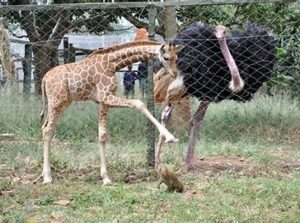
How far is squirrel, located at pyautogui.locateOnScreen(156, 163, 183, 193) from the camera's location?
5316mm

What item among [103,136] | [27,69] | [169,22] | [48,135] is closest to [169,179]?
[103,136]

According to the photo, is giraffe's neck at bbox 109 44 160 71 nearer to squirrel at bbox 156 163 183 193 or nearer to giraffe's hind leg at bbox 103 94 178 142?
giraffe's hind leg at bbox 103 94 178 142

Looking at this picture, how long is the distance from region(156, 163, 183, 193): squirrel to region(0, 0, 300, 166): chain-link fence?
121cm

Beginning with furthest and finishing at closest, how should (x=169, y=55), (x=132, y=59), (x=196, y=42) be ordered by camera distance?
1. (x=196, y=42)
2. (x=132, y=59)
3. (x=169, y=55)

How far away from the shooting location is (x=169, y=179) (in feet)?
17.7

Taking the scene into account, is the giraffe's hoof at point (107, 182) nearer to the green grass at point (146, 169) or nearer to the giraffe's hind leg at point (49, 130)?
the green grass at point (146, 169)

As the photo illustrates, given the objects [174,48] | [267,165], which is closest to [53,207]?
[174,48]

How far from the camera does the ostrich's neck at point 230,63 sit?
629cm

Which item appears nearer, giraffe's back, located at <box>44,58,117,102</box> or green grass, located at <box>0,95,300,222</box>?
green grass, located at <box>0,95,300,222</box>

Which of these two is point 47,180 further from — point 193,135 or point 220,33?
point 220,33

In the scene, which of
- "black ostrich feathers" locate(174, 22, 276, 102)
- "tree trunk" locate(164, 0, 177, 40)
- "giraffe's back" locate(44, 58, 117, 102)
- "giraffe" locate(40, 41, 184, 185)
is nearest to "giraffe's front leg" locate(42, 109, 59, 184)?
"giraffe" locate(40, 41, 184, 185)

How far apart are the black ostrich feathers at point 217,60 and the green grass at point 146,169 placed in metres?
0.78

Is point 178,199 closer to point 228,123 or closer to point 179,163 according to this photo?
point 179,163

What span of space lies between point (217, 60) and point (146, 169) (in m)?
1.22
